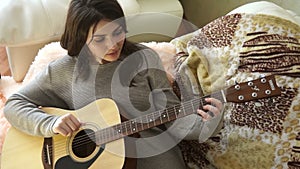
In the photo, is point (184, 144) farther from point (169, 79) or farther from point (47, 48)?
point (47, 48)

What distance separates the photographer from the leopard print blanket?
1.08 m

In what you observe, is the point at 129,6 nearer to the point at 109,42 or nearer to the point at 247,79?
the point at 109,42

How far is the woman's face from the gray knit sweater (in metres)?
0.06

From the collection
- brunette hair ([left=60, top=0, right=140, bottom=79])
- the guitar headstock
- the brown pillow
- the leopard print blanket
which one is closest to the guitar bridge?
brunette hair ([left=60, top=0, right=140, bottom=79])

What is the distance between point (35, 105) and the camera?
4.13 feet

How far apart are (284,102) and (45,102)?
0.70 m

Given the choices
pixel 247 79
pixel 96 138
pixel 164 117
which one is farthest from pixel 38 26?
pixel 247 79

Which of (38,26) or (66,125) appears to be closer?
(66,125)

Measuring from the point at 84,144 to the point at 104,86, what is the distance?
174mm

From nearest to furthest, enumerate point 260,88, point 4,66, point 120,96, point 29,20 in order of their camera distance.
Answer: point 260,88
point 120,96
point 29,20
point 4,66

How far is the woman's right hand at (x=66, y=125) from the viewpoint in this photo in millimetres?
1126

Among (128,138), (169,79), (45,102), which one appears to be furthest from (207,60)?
(45,102)

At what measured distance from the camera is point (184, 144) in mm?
1256

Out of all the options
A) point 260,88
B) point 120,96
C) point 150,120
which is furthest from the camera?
point 120,96
